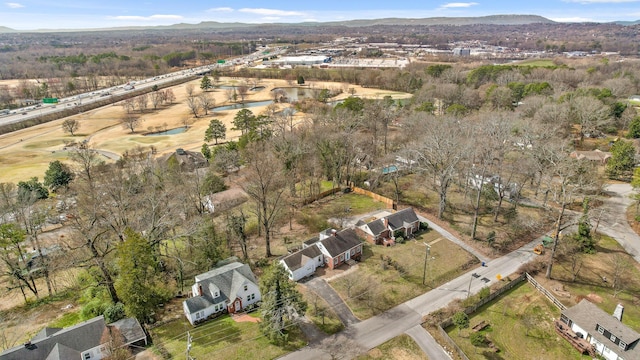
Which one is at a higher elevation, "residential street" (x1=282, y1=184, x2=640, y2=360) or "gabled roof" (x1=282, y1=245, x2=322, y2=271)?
"gabled roof" (x1=282, y1=245, x2=322, y2=271)

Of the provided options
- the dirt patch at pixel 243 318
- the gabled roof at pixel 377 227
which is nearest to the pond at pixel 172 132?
the gabled roof at pixel 377 227

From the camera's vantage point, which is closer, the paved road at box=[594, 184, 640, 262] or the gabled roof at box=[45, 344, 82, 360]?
the gabled roof at box=[45, 344, 82, 360]

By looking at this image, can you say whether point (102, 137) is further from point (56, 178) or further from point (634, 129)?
point (634, 129)

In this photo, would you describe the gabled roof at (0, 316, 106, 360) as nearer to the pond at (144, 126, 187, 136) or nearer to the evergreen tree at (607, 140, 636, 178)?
the evergreen tree at (607, 140, 636, 178)

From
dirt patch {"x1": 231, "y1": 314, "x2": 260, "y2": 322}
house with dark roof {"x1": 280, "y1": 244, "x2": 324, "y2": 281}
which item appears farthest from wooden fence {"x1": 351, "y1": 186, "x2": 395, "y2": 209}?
dirt patch {"x1": 231, "y1": 314, "x2": 260, "y2": 322}

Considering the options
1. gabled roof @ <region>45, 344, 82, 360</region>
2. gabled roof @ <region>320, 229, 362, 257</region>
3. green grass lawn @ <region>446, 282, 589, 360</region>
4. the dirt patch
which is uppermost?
gabled roof @ <region>320, 229, 362, 257</region>

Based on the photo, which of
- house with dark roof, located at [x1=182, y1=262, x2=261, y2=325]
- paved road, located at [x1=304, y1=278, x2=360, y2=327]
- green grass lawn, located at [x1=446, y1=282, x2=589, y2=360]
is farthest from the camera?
paved road, located at [x1=304, y1=278, x2=360, y2=327]

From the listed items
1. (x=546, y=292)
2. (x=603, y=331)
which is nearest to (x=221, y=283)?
(x=546, y=292)
